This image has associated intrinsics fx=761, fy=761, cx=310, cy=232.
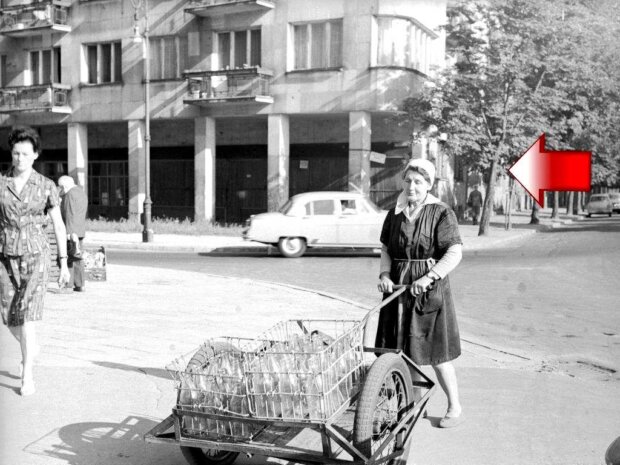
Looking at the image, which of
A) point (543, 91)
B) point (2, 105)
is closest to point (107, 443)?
point (543, 91)

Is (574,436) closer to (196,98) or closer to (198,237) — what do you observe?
(198,237)

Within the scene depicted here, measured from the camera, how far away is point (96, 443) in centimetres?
477

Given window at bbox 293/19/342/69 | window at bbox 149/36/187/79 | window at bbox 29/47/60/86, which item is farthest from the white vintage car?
window at bbox 29/47/60/86

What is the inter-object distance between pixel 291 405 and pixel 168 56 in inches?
1206

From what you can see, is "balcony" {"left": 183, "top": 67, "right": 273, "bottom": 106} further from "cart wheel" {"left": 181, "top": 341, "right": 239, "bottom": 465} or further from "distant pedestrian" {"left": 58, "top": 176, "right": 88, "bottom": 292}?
"cart wheel" {"left": 181, "top": 341, "right": 239, "bottom": 465}

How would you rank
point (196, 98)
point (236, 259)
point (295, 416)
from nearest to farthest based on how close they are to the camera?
1. point (295, 416)
2. point (236, 259)
3. point (196, 98)

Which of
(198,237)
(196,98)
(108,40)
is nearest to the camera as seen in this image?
(198,237)

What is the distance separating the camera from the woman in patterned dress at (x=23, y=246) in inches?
224

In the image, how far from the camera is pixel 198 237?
25.5 m

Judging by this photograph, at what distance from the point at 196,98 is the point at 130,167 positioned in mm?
5170

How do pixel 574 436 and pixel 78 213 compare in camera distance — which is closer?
pixel 574 436

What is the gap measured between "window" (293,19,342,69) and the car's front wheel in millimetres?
11551

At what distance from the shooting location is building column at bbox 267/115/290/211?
1201 inches

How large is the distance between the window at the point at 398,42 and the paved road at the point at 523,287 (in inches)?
354
